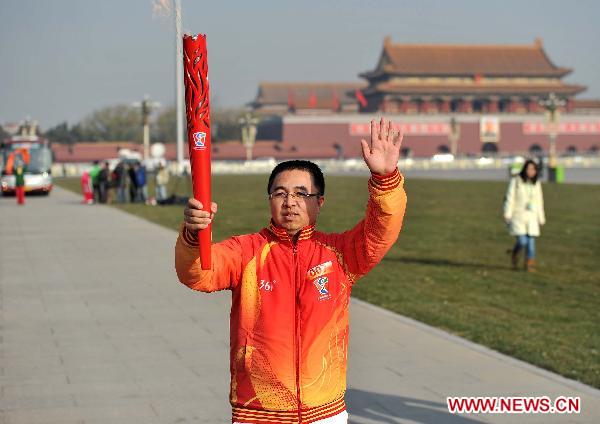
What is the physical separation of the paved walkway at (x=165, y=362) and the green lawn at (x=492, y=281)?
50 centimetres

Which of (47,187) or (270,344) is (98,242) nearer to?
(270,344)

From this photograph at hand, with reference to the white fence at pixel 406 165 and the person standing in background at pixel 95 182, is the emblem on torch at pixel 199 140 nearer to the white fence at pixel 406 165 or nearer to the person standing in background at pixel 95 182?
the person standing in background at pixel 95 182

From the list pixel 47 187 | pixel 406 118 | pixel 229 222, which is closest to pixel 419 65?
pixel 406 118

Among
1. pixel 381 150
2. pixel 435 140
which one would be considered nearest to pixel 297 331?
pixel 381 150

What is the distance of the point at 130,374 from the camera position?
7.11m

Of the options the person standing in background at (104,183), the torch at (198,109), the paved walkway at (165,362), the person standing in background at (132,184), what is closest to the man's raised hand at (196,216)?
the torch at (198,109)

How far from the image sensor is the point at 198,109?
305 cm

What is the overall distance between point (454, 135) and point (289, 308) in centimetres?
8717

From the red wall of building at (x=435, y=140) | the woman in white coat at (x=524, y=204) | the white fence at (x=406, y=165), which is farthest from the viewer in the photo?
the red wall of building at (x=435, y=140)

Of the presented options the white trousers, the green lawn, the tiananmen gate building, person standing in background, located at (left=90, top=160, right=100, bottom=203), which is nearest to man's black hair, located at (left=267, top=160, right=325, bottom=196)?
the white trousers

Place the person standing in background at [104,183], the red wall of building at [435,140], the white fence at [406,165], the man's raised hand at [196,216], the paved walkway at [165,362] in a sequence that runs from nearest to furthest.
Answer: the man's raised hand at [196,216] < the paved walkway at [165,362] < the person standing in background at [104,183] < the white fence at [406,165] < the red wall of building at [435,140]

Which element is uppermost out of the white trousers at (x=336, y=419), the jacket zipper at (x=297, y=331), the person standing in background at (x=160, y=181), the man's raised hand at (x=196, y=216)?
the man's raised hand at (x=196, y=216)

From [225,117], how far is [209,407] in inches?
4202

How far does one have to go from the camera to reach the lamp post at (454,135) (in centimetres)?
8906
